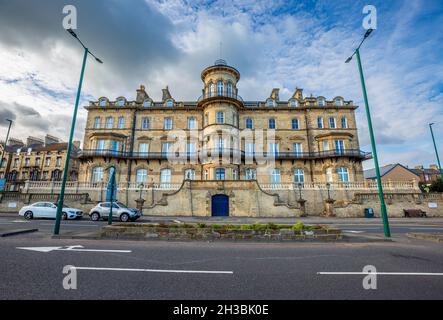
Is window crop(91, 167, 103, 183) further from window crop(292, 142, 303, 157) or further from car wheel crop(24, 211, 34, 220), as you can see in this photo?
window crop(292, 142, 303, 157)

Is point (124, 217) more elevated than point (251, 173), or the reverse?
point (251, 173)

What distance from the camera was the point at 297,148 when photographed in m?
31.5

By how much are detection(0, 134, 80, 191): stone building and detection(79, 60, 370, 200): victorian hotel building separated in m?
27.2

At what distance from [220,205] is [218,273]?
17.4m

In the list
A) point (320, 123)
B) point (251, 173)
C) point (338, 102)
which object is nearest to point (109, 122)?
point (251, 173)

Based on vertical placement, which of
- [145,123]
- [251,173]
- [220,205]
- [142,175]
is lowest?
[220,205]

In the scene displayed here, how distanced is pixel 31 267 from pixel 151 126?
29533 millimetres

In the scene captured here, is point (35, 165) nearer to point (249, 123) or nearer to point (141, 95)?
point (141, 95)

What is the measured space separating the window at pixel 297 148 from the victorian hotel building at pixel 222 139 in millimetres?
58

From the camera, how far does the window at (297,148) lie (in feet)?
101

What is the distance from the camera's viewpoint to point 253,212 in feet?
70.2
